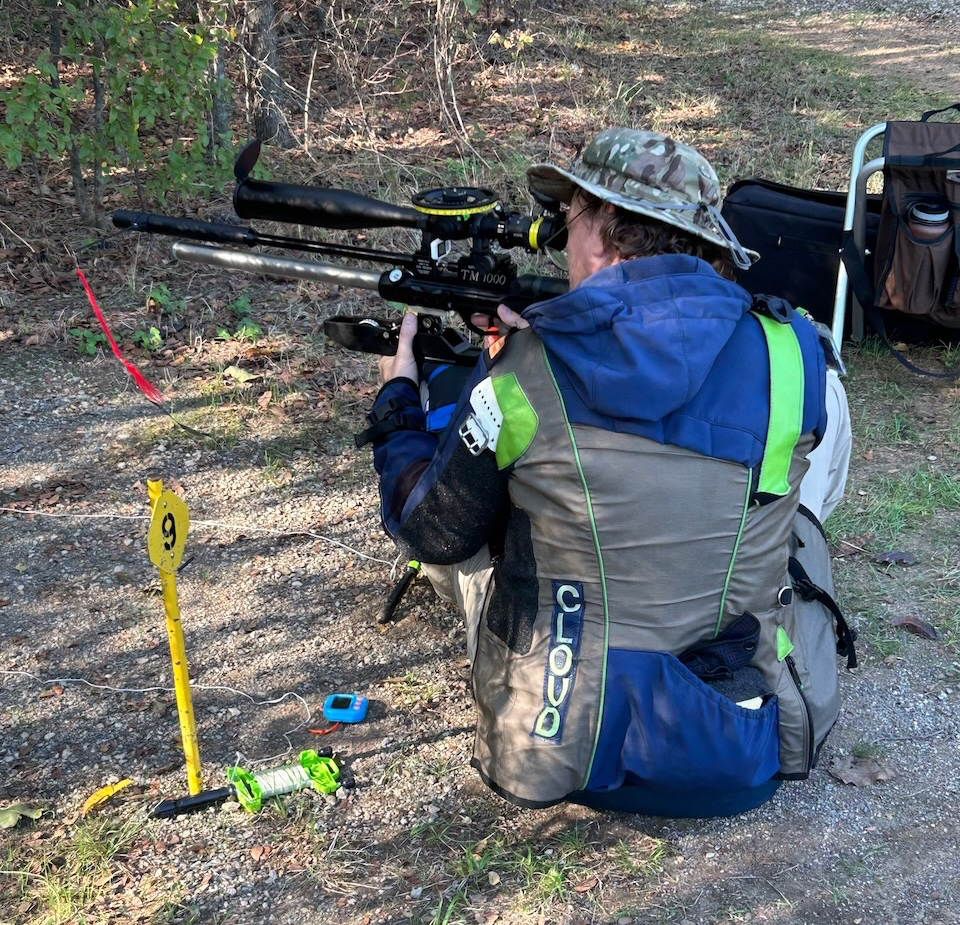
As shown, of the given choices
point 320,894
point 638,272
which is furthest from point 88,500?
point 638,272

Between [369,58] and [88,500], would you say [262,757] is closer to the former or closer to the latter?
[88,500]

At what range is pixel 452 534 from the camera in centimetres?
244

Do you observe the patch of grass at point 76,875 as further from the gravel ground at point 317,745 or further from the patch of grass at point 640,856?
the patch of grass at point 640,856

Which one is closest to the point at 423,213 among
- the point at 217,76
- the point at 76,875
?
the point at 76,875

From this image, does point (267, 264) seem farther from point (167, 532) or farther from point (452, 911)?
point (452, 911)

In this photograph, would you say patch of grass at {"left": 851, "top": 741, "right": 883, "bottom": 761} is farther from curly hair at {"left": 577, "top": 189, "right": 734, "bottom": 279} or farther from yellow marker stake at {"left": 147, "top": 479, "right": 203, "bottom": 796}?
yellow marker stake at {"left": 147, "top": 479, "right": 203, "bottom": 796}

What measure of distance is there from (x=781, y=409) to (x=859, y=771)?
4.35 ft

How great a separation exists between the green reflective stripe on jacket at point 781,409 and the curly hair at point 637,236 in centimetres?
26

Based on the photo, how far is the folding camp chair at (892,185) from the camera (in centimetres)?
473

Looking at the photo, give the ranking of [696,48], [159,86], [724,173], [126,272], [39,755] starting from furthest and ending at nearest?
1. [696,48]
2. [724,173]
3. [126,272]
4. [159,86]
5. [39,755]

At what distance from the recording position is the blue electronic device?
309 cm

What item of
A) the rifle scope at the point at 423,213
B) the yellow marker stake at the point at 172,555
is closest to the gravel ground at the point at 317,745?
the yellow marker stake at the point at 172,555

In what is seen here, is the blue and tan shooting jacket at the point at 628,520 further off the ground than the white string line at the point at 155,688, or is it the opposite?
the blue and tan shooting jacket at the point at 628,520

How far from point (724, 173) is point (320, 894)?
6524 mm
